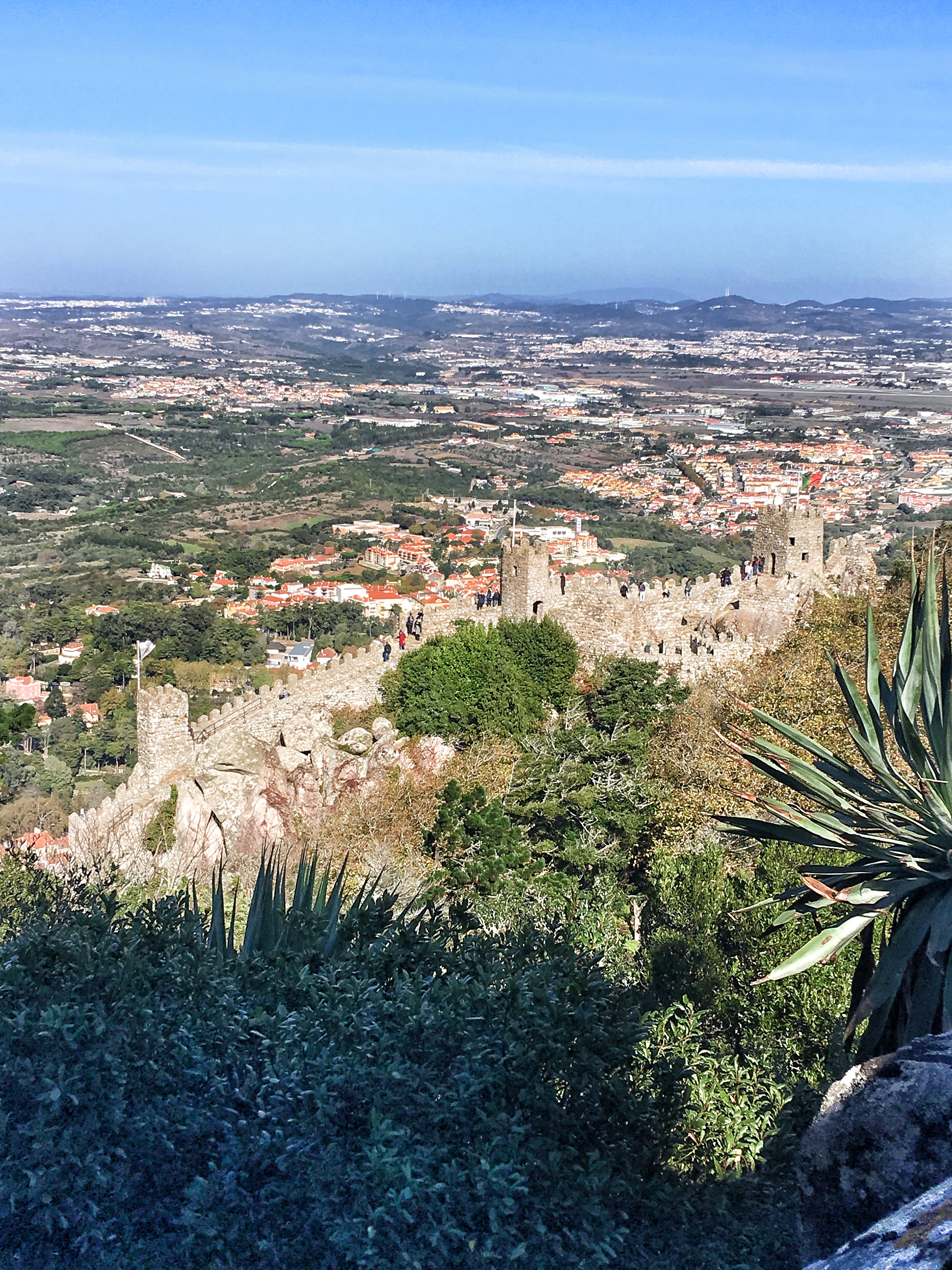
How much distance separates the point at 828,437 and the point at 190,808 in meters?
61.3

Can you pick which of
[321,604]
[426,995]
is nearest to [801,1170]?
[426,995]

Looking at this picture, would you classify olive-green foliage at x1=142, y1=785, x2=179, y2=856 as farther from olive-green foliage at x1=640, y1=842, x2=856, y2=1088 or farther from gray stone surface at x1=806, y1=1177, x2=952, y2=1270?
gray stone surface at x1=806, y1=1177, x2=952, y2=1270

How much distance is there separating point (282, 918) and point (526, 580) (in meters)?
12.0

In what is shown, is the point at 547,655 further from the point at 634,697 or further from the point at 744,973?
Result: the point at 744,973

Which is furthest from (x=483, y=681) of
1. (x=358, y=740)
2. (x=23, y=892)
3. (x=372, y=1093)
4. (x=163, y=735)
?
(x=372, y=1093)

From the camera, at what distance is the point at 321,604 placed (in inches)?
1731

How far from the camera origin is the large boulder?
352cm

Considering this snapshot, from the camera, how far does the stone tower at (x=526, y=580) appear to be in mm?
17594

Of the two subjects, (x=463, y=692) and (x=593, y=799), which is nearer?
(x=593, y=799)

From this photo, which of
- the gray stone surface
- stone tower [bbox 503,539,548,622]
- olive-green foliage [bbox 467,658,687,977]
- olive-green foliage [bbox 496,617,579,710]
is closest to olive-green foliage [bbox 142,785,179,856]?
olive-green foliage [bbox 467,658,687,977]

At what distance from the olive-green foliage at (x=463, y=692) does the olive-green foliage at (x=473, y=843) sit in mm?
1983

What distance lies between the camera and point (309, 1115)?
4227 mm

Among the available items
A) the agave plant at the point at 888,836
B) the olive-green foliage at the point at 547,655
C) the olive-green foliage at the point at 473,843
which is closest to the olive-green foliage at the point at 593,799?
the olive-green foliage at the point at 473,843

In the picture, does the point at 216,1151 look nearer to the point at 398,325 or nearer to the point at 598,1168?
the point at 598,1168
